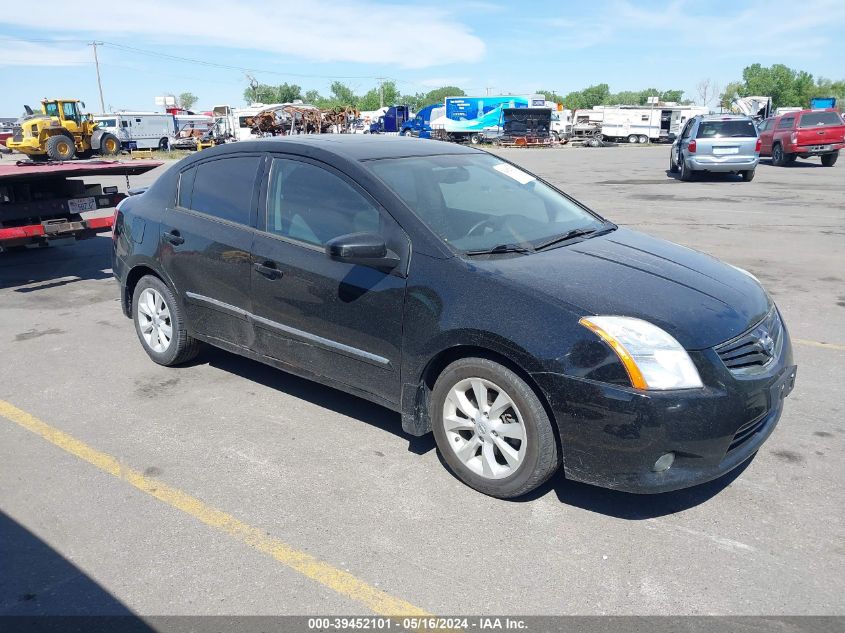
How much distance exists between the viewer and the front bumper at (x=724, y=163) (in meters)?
18.3

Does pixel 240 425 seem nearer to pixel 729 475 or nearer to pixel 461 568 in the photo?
pixel 461 568

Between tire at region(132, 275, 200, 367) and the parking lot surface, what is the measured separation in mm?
170

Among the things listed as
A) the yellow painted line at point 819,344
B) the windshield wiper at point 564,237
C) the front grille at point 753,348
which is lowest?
the yellow painted line at point 819,344

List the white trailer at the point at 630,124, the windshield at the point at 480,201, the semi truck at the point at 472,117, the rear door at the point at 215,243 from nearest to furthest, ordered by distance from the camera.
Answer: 1. the windshield at the point at 480,201
2. the rear door at the point at 215,243
3. the semi truck at the point at 472,117
4. the white trailer at the point at 630,124

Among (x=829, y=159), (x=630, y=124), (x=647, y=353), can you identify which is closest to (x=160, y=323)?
(x=647, y=353)

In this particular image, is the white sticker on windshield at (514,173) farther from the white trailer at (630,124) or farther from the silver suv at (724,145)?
the white trailer at (630,124)

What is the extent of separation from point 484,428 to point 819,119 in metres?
24.4

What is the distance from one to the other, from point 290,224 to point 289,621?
2331mm

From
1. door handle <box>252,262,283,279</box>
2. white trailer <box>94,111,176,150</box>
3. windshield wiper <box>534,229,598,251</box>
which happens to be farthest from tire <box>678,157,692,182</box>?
white trailer <box>94,111,176,150</box>

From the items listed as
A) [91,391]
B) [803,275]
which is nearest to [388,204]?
[91,391]

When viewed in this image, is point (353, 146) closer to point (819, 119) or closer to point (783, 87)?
point (819, 119)

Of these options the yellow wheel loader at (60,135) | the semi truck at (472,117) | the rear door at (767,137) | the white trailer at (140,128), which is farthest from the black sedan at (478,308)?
the semi truck at (472,117)

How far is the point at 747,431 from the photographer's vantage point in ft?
10.7

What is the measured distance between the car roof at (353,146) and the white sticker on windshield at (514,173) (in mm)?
234
